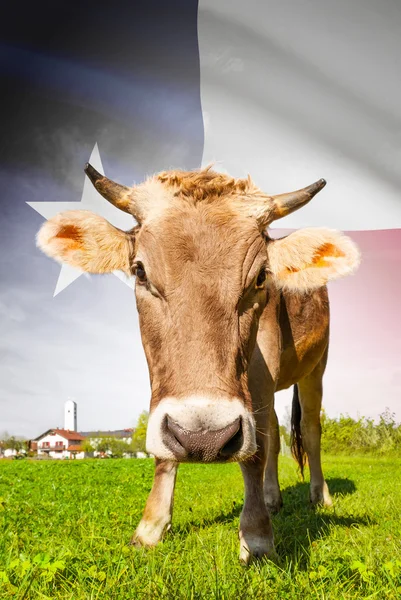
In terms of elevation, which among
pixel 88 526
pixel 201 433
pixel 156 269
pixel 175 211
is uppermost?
pixel 175 211

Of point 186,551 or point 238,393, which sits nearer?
point 238,393

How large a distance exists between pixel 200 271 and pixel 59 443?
120 m

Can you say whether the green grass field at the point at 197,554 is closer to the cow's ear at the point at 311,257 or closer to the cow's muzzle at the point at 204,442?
the cow's muzzle at the point at 204,442

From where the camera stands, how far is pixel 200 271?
387 cm

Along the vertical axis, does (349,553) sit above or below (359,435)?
above

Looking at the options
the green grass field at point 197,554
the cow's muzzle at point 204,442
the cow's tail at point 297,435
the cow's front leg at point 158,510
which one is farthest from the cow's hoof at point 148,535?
the cow's tail at point 297,435

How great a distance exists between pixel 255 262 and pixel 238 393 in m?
1.13

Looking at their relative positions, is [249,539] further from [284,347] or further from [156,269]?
[284,347]

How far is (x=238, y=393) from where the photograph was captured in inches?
139

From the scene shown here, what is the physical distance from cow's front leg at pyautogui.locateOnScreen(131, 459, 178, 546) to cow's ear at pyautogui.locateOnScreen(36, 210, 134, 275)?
1.79 m

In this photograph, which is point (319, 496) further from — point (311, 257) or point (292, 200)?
point (292, 200)

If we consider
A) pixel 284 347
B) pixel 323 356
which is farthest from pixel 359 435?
pixel 284 347

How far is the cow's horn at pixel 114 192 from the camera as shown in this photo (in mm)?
4729

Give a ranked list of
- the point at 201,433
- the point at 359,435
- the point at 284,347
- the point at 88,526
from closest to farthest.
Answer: the point at 201,433 → the point at 88,526 → the point at 284,347 → the point at 359,435
